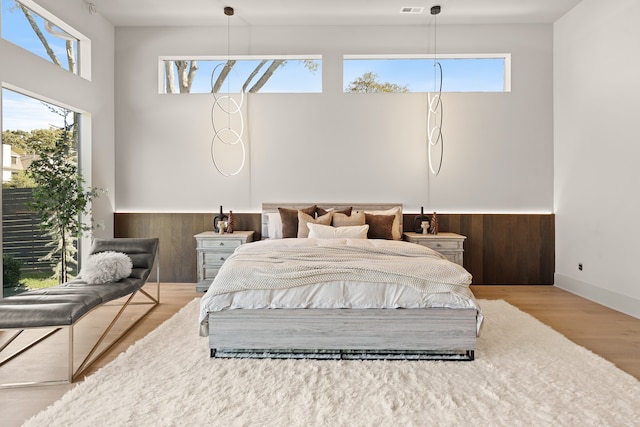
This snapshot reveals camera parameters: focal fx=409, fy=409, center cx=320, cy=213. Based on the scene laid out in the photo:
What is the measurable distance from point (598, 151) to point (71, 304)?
5.05 meters

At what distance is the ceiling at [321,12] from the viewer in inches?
185

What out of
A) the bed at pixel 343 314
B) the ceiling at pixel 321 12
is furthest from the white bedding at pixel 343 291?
the ceiling at pixel 321 12

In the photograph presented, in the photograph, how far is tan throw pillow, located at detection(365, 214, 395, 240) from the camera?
15.5 ft

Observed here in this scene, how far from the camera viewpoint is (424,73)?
5359mm

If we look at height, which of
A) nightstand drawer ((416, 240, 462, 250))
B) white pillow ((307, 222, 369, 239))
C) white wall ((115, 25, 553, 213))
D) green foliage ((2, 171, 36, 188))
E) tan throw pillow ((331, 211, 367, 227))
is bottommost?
nightstand drawer ((416, 240, 462, 250))

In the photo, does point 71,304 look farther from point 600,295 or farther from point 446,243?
point 600,295

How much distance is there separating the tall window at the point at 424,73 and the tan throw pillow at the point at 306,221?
1.83 meters

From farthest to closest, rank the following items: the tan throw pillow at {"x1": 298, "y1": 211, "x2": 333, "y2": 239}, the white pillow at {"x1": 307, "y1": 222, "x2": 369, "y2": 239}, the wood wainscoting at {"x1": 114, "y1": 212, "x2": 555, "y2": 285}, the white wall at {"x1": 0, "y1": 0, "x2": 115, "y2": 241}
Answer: the wood wainscoting at {"x1": 114, "y1": 212, "x2": 555, "y2": 285}
the tan throw pillow at {"x1": 298, "y1": 211, "x2": 333, "y2": 239}
the white pillow at {"x1": 307, "y1": 222, "x2": 369, "y2": 239}
the white wall at {"x1": 0, "y1": 0, "x2": 115, "y2": 241}

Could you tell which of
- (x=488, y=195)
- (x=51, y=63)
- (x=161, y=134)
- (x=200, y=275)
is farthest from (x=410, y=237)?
(x=51, y=63)

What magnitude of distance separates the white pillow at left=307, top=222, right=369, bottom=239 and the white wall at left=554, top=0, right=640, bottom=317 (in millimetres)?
2510

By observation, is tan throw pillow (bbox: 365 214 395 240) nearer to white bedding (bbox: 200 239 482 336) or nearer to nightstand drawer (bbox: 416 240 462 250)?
nightstand drawer (bbox: 416 240 462 250)

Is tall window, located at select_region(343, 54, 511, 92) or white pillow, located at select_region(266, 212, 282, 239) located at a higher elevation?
tall window, located at select_region(343, 54, 511, 92)

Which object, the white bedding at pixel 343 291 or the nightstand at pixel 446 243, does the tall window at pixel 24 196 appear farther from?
the nightstand at pixel 446 243

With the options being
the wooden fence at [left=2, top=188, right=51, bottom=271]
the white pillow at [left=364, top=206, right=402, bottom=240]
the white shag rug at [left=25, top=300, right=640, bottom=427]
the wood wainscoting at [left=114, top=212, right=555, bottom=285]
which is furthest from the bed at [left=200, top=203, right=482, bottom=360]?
the wood wainscoting at [left=114, top=212, right=555, bottom=285]
